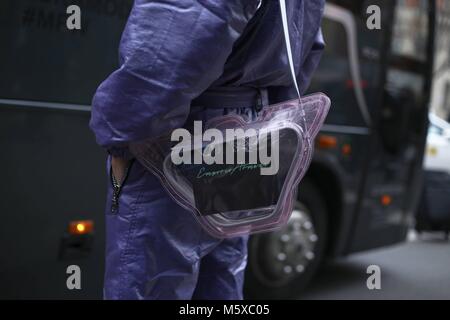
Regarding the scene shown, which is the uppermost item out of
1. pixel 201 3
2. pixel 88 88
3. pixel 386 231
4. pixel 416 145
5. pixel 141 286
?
pixel 201 3

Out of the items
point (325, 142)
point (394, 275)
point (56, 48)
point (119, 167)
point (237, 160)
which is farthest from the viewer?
point (394, 275)

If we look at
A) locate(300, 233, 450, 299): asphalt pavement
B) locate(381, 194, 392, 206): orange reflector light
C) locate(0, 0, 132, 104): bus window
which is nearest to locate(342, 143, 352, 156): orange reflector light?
locate(381, 194, 392, 206): orange reflector light

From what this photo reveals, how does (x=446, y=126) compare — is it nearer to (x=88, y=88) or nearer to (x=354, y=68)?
(x=354, y=68)

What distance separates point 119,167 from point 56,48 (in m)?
1.02

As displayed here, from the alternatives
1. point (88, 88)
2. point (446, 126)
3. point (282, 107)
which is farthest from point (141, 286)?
point (446, 126)

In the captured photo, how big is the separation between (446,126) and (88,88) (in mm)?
7360

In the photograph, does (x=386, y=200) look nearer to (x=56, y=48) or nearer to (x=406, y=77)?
(x=406, y=77)

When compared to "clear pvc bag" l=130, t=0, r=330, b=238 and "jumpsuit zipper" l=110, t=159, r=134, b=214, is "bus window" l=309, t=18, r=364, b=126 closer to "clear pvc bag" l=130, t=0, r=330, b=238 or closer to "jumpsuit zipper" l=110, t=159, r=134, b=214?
"clear pvc bag" l=130, t=0, r=330, b=238

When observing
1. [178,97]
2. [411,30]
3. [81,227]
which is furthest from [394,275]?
[178,97]

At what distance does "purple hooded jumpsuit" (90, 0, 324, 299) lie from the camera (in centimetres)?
174

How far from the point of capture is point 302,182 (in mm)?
4293

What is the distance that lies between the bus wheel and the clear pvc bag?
2185 millimetres

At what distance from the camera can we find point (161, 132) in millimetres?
1814

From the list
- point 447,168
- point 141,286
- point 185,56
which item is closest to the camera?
point 185,56
